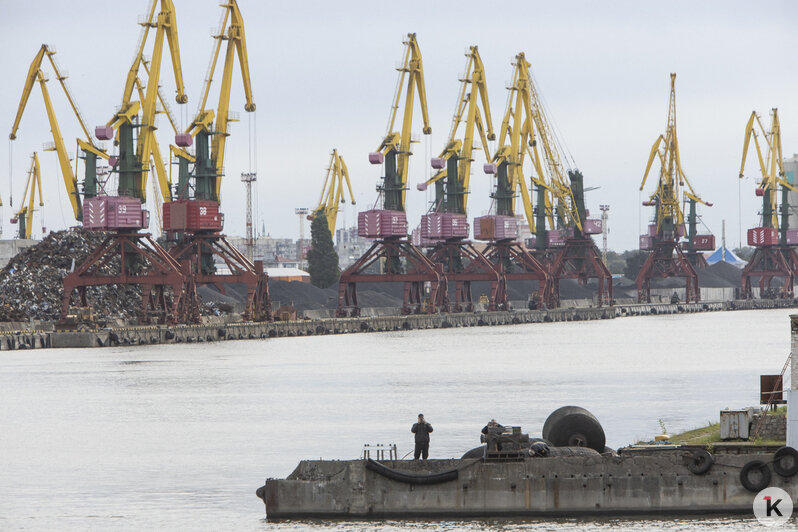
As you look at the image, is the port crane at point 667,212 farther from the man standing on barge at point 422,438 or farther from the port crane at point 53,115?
the man standing on barge at point 422,438

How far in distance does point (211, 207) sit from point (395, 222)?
25.5m

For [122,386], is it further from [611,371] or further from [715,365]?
[715,365]

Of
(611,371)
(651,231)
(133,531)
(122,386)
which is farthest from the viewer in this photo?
(651,231)

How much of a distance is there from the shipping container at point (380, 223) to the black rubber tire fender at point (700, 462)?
329 feet

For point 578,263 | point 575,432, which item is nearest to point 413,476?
point 575,432

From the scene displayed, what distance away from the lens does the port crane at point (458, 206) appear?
13950 centimetres

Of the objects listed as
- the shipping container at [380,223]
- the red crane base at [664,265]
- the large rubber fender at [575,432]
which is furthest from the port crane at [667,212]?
the large rubber fender at [575,432]

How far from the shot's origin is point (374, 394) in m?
59.7

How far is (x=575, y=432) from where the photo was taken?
101 feet

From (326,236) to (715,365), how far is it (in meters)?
96.4

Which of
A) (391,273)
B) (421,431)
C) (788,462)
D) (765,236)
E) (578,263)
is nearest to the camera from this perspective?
(788,462)

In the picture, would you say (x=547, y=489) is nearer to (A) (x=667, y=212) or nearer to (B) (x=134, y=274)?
(B) (x=134, y=274)

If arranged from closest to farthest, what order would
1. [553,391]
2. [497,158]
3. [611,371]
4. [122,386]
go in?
[553,391]
[122,386]
[611,371]
[497,158]

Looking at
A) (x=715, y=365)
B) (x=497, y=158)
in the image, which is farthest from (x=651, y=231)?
(x=715, y=365)
